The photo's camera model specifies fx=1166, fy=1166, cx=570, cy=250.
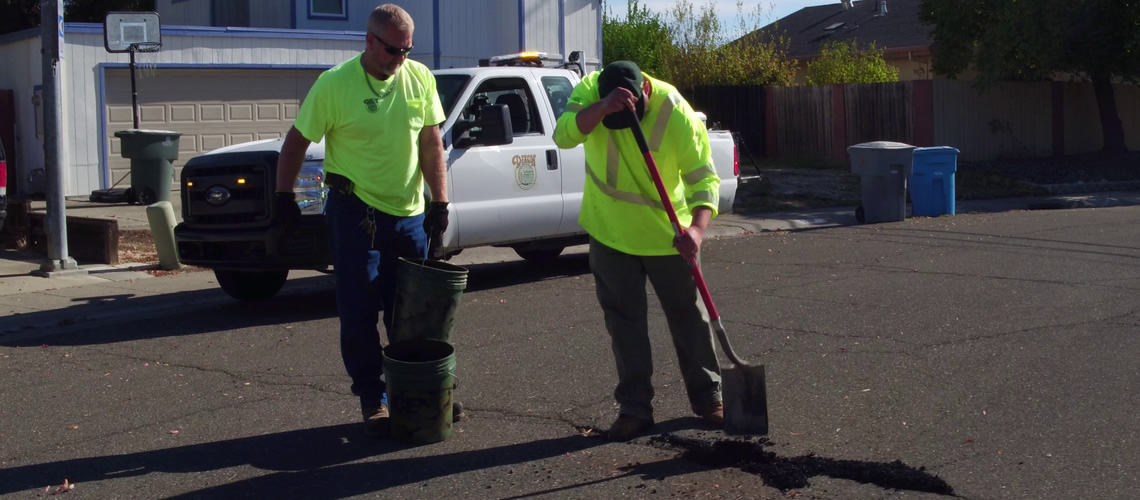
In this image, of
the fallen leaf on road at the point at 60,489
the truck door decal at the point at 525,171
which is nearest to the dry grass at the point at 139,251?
the truck door decal at the point at 525,171

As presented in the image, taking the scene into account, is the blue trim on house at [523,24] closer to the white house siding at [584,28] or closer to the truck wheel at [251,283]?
the white house siding at [584,28]

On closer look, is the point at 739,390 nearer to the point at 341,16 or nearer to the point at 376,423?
the point at 376,423

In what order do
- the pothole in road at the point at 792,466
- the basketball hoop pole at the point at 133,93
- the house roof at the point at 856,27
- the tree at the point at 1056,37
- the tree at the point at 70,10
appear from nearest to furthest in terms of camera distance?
the pothole in road at the point at 792,466, the basketball hoop pole at the point at 133,93, the tree at the point at 1056,37, the tree at the point at 70,10, the house roof at the point at 856,27

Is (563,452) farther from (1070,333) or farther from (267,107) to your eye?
(267,107)

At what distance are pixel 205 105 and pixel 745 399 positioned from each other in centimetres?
1467

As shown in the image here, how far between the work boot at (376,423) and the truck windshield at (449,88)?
4.15 meters

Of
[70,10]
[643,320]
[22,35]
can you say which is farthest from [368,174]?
[70,10]

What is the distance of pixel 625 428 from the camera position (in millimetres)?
5285

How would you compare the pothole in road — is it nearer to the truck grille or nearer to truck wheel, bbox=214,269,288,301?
the truck grille

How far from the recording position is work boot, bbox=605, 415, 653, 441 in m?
5.28

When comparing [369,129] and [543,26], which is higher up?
[543,26]

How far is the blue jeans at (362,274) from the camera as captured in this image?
546cm

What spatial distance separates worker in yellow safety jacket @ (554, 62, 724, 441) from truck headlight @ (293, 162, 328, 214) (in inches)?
141

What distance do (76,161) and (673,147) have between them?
45.2 ft
